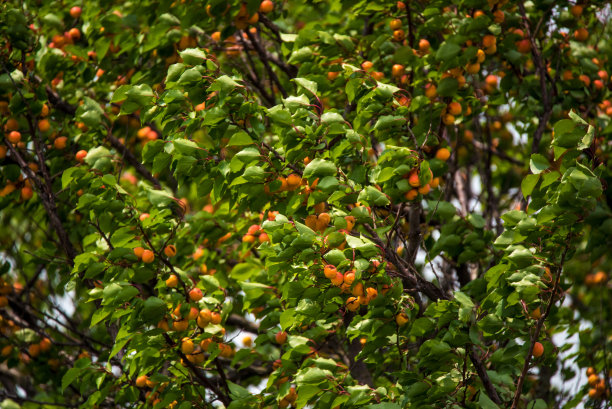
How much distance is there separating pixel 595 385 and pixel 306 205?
2890 mm

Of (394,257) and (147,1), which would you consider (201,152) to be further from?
(147,1)

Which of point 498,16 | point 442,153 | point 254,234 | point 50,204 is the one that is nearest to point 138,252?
point 254,234

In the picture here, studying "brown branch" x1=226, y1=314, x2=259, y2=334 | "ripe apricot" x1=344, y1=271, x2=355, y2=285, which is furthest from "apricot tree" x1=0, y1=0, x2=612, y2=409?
"brown branch" x1=226, y1=314, x2=259, y2=334

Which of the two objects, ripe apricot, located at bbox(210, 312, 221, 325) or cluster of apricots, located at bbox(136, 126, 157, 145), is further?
cluster of apricots, located at bbox(136, 126, 157, 145)

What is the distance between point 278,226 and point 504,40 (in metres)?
2.58

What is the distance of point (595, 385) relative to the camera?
16.7ft

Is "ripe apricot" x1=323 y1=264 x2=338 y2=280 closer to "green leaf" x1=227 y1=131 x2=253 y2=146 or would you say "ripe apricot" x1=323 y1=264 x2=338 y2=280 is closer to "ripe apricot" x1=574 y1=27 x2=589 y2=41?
"green leaf" x1=227 y1=131 x2=253 y2=146

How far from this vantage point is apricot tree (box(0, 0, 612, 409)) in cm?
337

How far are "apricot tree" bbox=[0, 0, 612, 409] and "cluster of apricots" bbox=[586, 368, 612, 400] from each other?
0.05 ft

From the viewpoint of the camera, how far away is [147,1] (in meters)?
5.43

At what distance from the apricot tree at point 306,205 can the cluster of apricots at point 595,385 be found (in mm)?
16

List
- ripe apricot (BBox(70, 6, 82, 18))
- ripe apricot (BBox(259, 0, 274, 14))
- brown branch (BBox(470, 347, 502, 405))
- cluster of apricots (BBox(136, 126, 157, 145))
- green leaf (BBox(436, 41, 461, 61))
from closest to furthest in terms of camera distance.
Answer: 1. brown branch (BBox(470, 347, 502, 405))
2. green leaf (BBox(436, 41, 461, 61))
3. ripe apricot (BBox(259, 0, 274, 14))
4. ripe apricot (BBox(70, 6, 82, 18))
5. cluster of apricots (BBox(136, 126, 157, 145))

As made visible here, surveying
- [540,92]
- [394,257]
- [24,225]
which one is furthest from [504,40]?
[24,225]

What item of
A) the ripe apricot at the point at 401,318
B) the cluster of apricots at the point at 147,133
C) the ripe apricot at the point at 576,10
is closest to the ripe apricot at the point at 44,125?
the cluster of apricots at the point at 147,133
